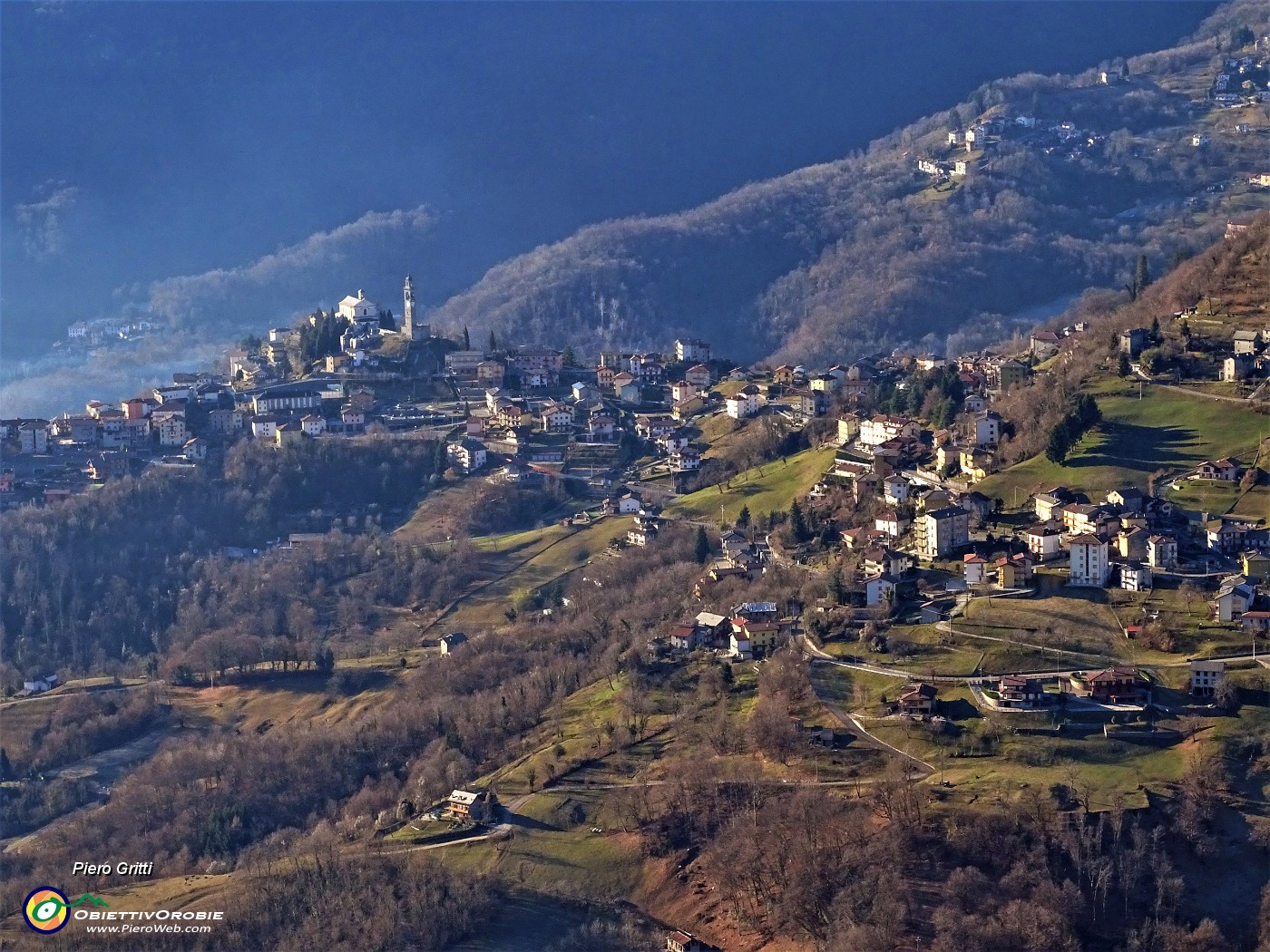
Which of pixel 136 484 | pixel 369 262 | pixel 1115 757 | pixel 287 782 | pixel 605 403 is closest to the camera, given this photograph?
pixel 1115 757

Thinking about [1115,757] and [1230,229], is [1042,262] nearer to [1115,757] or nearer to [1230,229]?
[1230,229]

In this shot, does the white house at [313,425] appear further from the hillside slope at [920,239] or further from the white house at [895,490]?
the hillside slope at [920,239]

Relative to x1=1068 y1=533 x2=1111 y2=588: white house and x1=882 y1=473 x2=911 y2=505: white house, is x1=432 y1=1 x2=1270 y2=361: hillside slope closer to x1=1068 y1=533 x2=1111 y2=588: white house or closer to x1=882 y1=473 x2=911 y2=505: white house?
x1=882 y1=473 x2=911 y2=505: white house

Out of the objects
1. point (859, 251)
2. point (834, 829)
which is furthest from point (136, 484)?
point (859, 251)

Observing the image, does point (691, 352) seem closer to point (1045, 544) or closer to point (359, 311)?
point (359, 311)

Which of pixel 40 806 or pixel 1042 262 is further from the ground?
pixel 1042 262

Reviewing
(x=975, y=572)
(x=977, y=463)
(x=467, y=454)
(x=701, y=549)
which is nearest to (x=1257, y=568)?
(x=975, y=572)

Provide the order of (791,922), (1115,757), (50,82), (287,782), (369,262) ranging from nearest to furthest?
(791,922)
(1115,757)
(287,782)
(369,262)
(50,82)

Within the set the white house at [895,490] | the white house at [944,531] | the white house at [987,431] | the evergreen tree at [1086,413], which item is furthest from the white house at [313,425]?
the white house at [944,531]

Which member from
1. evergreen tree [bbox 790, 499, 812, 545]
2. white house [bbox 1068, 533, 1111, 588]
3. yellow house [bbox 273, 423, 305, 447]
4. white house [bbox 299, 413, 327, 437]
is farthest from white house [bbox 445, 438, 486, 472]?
white house [bbox 1068, 533, 1111, 588]

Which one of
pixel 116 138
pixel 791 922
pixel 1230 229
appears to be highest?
pixel 116 138
